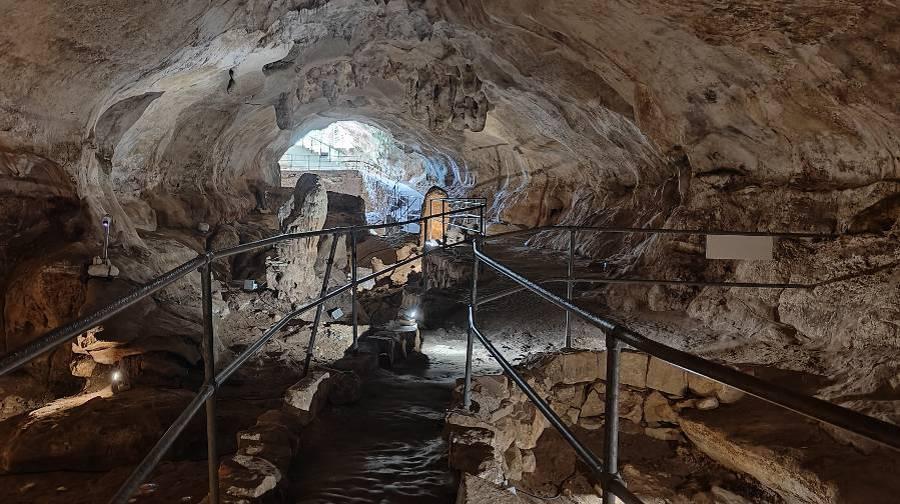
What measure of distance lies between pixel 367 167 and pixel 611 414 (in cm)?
3188

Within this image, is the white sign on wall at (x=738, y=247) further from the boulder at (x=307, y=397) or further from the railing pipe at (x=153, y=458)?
the railing pipe at (x=153, y=458)

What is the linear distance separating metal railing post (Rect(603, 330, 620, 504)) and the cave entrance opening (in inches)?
916

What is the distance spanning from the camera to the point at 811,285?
5672 mm

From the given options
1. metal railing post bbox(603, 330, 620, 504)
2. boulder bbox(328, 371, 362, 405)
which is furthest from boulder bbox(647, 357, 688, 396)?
metal railing post bbox(603, 330, 620, 504)

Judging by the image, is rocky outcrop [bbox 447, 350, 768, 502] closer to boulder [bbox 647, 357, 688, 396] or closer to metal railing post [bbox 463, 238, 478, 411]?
boulder [bbox 647, 357, 688, 396]

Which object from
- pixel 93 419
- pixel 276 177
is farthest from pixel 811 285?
pixel 276 177

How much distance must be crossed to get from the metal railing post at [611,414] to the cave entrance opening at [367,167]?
23.3 meters

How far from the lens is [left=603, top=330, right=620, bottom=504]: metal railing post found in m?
1.51

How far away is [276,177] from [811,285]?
61.4ft

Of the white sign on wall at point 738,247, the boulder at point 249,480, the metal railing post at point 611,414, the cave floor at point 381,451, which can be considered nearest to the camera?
the metal railing post at point 611,414

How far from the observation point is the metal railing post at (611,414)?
4.97ft

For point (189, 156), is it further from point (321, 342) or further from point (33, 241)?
point (321, 342)

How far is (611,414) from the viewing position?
1.54m

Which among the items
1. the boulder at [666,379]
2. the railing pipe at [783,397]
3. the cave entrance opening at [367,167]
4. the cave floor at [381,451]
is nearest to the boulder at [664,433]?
the boulder at [666,379]
